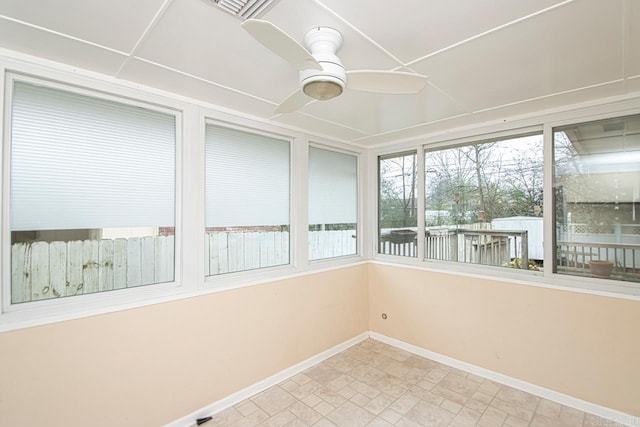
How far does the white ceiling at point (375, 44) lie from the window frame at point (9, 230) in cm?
12

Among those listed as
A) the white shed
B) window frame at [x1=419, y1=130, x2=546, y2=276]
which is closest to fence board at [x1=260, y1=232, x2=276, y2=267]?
window frame at [x1=419, y1=130, x2=546, y2=276]

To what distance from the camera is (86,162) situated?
191cm

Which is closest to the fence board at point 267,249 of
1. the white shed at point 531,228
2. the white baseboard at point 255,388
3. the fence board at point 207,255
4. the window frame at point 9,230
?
the fence board at point 207,255

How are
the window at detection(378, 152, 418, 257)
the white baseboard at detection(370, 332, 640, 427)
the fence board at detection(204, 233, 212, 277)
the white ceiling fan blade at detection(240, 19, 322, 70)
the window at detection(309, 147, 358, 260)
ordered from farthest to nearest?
the window at detection(378, 152, 418, 257) < the window at detection(309, 147, 358, 260) < the fence board at detection(204, 233, 212, 277) < the white baseboard at detection(370, 332, 640, 427) < the white ceiling fan blade at detection(240, 19, 322, 70)

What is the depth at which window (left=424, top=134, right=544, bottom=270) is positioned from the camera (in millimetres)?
2711

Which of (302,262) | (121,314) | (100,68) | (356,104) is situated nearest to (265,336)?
(302,262)

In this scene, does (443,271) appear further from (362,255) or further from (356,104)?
(356,104)

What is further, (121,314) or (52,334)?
(121,314)

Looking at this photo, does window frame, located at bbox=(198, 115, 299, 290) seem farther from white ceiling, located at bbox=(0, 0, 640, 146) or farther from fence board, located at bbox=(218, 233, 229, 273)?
white ceiling, located at bbox=(0, 0, 640, 146)

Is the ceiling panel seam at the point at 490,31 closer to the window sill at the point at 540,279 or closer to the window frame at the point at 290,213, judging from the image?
the window frame at the point at 290,213

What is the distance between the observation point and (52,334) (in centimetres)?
173

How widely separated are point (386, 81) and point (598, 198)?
7.37 ft

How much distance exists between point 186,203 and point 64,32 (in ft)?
3.92

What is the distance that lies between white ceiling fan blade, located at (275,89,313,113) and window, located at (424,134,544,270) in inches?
85.6
